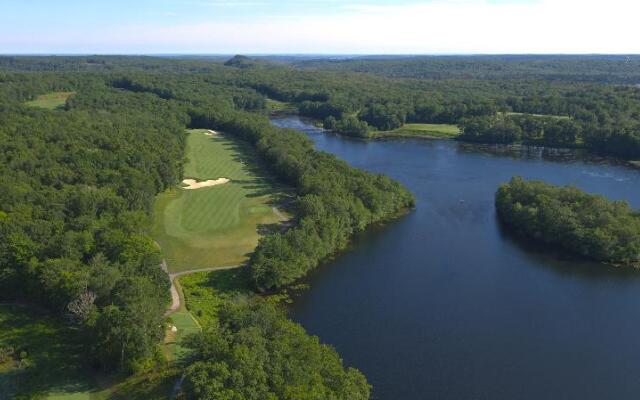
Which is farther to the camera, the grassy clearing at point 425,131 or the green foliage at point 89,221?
the grassy clearing at point 425,131

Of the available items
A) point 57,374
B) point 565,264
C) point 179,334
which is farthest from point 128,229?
point 565,264

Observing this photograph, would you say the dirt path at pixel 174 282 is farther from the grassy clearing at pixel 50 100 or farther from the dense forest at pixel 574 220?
the grassy clearing at pixel 50 100

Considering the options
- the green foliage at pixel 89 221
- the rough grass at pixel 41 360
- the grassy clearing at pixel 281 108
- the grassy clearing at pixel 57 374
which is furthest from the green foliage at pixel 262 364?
the grassy clearing at pixel 281 108

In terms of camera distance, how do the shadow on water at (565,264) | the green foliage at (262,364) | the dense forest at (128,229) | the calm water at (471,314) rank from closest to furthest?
the green foliage at (262,364) < the dense forest at (128,229) < the calm water at (471,314) < the shadow on water at (565,264)

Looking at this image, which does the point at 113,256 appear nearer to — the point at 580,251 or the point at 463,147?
the point at 580,251

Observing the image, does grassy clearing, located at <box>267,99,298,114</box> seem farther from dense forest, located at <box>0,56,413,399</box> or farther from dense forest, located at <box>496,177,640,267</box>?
dense forest, located at <box>496,177,640,267</box>

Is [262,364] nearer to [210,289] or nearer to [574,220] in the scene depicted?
[210,289]

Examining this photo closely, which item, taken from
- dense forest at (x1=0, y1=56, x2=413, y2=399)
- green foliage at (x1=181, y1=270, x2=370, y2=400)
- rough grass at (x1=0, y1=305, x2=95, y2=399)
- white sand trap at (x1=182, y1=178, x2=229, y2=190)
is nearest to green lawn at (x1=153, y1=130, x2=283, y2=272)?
white sand trap at (x1=182, y1=178, x2=229, y2=190)
